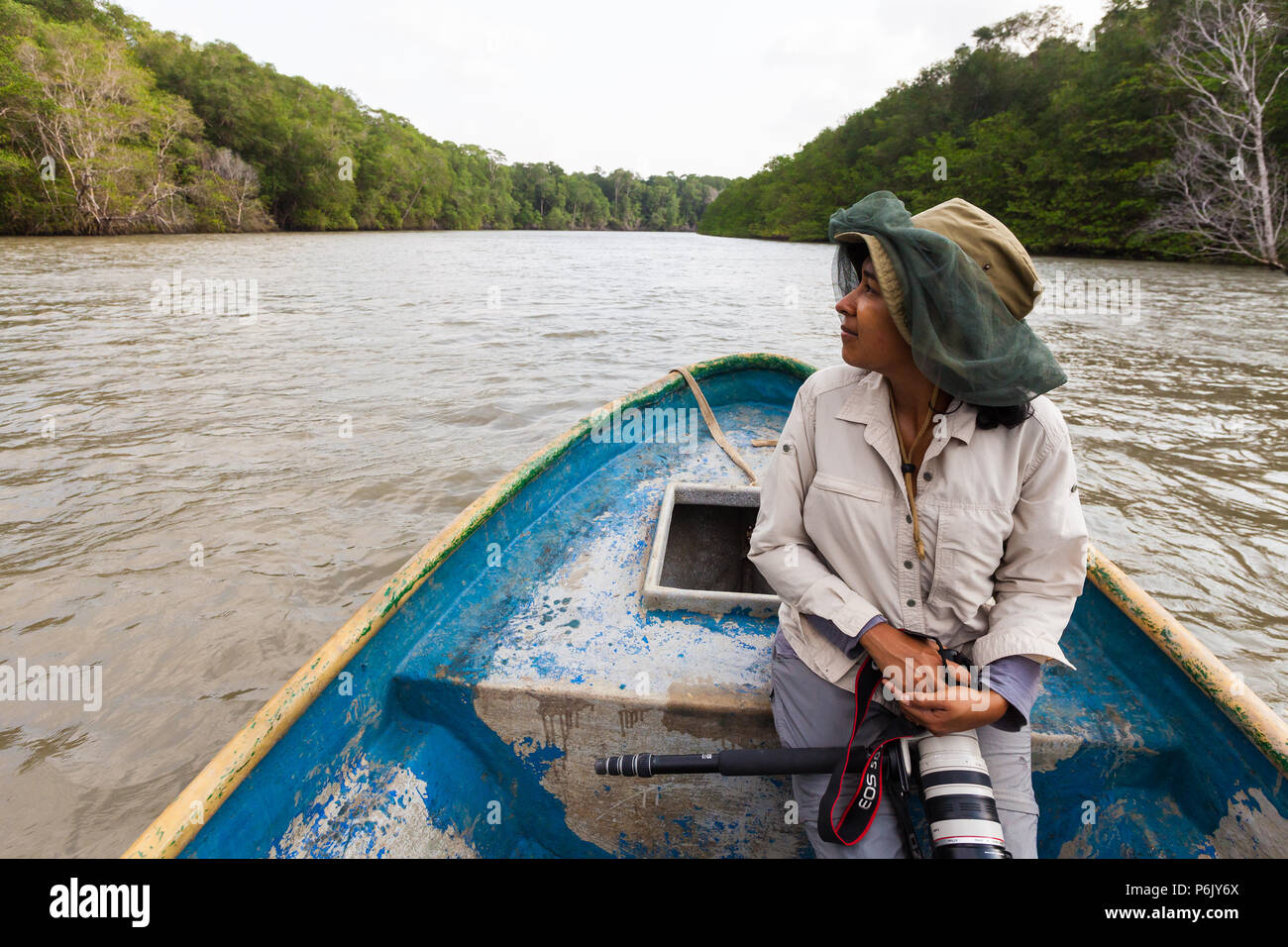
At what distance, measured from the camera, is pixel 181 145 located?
3638 cm

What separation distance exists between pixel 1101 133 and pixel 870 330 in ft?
124

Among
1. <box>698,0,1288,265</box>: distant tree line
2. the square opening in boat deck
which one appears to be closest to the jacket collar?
the square opening in boat deck

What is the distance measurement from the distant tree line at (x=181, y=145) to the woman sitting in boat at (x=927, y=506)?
3909 cm

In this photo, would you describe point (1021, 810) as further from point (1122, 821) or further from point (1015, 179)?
point (1015, 179)

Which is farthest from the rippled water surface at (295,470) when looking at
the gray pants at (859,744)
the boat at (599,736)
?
the gray pants at (859,744)

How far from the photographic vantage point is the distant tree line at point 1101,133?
2317 centimetres

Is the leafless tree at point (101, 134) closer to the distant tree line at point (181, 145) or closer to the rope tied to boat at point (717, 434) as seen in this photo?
the distant tree line at point (181, 145)

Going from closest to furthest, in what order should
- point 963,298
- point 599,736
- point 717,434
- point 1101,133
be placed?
point 963,298
point 599,736
point 717,434
point 1101,133

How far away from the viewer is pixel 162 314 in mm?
11898

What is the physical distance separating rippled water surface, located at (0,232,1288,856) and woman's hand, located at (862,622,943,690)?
2.93m

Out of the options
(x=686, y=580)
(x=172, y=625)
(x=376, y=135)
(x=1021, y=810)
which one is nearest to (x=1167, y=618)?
(x=1021, y=810)

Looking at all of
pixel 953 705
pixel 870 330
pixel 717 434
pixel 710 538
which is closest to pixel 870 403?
pixel 870 330

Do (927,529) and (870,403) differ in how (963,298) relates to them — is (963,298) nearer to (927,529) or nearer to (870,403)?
(870,403)
